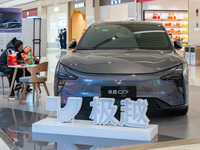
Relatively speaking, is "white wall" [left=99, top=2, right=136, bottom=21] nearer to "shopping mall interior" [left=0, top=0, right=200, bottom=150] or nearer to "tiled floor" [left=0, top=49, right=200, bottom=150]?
"shopping mall interior" [left=0, top=0, right=200, bottom=150]

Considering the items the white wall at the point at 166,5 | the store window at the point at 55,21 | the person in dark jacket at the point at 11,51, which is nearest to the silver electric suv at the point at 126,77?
the person in dark jacket at the point at 11,51

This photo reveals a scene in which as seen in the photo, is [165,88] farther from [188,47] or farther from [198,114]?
[188,47]

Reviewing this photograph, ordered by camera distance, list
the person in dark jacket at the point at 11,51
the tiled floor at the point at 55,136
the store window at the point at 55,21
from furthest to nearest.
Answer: the store window at the point at 55,21 < the person in dark jacket at the point at 11,51 < the tiled floor at the point at 55,136

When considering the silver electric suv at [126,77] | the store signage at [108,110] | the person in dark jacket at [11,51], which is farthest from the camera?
the person in dark jacket at [11,51]

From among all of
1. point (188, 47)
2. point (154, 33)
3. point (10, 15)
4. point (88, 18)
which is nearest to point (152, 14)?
point (188, 47)

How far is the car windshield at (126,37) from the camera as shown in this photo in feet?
17.3

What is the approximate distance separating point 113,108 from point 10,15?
6.10 meters

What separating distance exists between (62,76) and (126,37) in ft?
4.30

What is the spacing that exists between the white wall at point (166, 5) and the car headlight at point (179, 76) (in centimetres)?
1512

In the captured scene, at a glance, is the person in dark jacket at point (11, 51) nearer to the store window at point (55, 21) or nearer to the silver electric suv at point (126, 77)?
the silver electric suv at point (126, 77)

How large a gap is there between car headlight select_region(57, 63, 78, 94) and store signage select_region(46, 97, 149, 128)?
0.33 meters

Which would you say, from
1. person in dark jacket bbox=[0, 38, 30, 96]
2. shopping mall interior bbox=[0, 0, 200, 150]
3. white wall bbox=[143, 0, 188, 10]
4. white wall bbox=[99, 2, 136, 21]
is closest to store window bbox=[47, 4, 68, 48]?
white wall bbox=[99, 2, 136, 21]

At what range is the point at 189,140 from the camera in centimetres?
378

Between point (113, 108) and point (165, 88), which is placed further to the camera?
point (165, 88)
